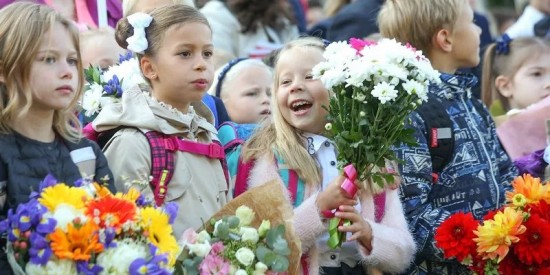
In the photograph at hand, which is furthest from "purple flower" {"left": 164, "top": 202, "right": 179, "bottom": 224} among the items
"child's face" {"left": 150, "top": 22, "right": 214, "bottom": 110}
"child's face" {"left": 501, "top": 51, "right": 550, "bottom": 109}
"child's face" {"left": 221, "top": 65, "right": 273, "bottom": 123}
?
"child's face" {"left": 501, "top": 51, "right": 550, "bottom": 109}

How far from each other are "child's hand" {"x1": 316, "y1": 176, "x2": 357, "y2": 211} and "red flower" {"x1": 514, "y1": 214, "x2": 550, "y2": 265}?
0.92m

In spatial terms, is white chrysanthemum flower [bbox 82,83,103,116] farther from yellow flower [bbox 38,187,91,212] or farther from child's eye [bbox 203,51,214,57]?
yellow flower [bbox 38,187,91,212]

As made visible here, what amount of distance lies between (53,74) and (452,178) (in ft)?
7.79

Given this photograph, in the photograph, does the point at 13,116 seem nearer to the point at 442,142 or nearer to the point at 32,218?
the point at 32,218

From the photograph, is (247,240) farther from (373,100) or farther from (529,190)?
(529,190)

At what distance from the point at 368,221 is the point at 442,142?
81 centimetres

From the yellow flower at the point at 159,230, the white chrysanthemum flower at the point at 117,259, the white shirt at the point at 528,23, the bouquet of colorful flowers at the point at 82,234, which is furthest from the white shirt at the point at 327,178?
the white shirt at the point at 528,23

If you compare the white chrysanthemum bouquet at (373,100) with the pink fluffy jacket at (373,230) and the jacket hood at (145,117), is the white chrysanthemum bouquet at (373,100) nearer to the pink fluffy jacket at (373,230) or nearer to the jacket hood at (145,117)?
the pink fluffy jacket at (373,230)

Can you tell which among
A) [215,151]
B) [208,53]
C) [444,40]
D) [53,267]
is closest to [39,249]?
[53,267]

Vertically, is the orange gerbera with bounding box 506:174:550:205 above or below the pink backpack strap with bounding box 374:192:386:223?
above

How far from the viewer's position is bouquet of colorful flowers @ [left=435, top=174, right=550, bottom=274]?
5.69 metres

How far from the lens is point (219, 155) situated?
17.7 feet

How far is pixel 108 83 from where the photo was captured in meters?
5.70

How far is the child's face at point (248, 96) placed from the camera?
276 inches
